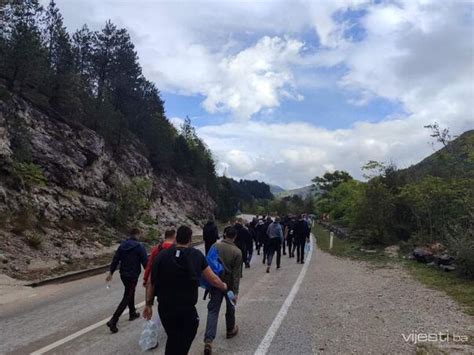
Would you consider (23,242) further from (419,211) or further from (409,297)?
(419,211)

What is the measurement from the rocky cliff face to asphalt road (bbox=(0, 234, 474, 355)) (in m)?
4.51

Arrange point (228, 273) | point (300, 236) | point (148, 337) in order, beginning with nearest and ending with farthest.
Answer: point (148, 337) → point (228, 273) → point (300, 236)

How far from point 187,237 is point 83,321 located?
4725 millimetres

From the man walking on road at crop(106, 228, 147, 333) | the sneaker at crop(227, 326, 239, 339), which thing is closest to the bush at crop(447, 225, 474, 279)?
the sneaker at crop(227, 326, 239, 339)

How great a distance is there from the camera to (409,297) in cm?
1097

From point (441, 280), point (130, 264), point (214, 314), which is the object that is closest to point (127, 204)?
point (441, 280)

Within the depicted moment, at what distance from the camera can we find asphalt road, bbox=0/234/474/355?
689 centimetres

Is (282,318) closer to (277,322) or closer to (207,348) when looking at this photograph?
(277,322)

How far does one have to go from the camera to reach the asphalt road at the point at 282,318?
6.89m

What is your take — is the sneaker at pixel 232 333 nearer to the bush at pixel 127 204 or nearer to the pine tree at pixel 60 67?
the bush at pixel 127 204

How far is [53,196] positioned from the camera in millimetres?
24719

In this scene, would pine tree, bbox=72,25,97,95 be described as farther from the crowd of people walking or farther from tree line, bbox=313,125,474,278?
the crowd of people walking

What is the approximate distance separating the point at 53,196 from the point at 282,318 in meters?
19.4

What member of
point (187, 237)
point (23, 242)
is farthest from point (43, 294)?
point (187, 237)
